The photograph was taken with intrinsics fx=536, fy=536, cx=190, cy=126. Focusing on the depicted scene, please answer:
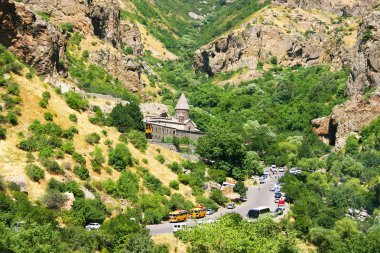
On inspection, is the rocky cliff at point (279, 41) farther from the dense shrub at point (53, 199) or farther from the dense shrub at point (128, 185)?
the dense shrub at point (53, 199)

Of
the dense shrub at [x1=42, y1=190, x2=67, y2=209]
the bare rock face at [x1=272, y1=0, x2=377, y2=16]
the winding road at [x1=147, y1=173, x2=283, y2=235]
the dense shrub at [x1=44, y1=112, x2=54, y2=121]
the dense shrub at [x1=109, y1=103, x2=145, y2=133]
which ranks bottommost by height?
the winding road at [x1=147, y1=173, x2=283, y2=235]

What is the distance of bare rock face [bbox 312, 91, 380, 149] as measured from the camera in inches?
3957

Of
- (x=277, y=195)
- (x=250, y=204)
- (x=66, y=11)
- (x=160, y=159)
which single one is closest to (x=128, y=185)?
(x=160, y=159)

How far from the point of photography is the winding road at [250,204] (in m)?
54.5

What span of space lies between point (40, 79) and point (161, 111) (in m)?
41.6

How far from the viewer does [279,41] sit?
6225 inches

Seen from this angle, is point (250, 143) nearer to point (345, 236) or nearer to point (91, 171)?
point (345, 236)

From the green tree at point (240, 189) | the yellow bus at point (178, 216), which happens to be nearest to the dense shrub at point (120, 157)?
the yellow bus at point (178, 216)

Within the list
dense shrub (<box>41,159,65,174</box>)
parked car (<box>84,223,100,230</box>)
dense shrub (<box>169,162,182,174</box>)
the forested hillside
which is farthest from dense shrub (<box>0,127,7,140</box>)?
dense shrub (<box>169,162,182,174</box>)

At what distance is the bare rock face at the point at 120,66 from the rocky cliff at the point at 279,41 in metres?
53.5

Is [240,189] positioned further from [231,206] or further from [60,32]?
[60,32]

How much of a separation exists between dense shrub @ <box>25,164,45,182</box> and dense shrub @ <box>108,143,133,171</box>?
1140cm

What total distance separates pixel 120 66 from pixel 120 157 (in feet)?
167

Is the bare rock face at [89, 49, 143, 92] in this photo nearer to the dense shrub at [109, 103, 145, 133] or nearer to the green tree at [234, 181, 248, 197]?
the dense shrub at [109, 103, 145, 133]
